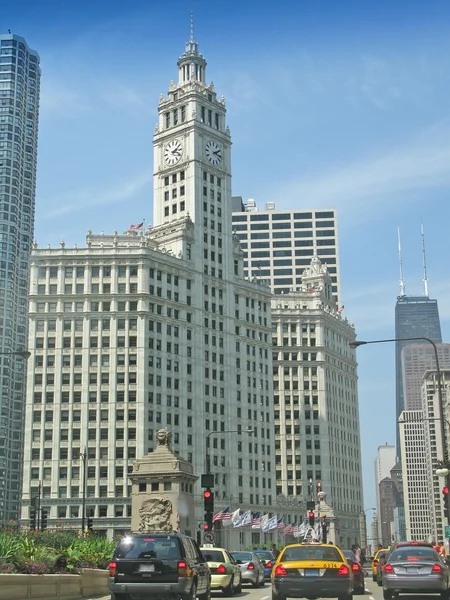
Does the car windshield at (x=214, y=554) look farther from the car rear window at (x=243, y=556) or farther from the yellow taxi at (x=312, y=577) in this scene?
the yellow taxi at (x=312, y=577)

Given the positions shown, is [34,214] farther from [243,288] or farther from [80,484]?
[80,484]

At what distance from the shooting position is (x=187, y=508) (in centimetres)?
6750

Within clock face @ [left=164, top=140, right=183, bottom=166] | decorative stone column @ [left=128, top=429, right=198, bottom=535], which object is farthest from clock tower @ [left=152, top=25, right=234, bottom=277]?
decorative stone column @ [left=128, top=429, right=198, bottom=535]

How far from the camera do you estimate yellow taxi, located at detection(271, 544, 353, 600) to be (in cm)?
2442

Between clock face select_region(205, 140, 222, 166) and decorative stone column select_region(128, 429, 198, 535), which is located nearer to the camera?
decorative stone column select_region(128, 429, 198, 535)

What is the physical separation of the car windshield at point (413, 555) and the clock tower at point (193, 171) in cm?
9758

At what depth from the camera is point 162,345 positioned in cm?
11975

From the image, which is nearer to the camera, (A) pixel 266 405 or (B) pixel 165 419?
(B) pixel 165 419

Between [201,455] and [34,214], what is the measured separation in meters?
77.6

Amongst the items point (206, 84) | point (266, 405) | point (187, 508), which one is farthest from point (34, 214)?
point (187, 508)

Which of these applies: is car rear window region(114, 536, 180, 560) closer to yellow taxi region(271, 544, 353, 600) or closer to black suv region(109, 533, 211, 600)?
black suv region(109, 533, 211, 600)

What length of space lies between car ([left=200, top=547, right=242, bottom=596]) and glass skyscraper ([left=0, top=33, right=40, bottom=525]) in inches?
5204

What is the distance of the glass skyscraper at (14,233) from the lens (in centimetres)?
16512

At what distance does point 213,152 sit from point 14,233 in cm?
5502
